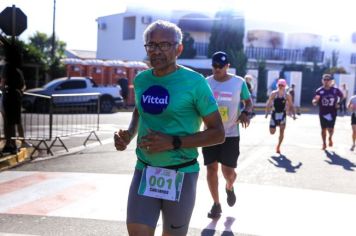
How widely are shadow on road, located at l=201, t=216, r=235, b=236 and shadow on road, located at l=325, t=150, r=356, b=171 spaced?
15.2 ft

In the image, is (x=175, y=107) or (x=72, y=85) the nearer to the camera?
(x=175, y=107)

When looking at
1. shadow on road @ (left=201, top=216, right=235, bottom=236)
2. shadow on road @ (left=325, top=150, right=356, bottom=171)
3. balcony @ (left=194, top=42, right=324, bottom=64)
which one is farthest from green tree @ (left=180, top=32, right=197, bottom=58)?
shadow on road @ (left=201, top=216, right=235, bottom=236)

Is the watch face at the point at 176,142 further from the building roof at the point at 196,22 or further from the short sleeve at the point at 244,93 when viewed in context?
the building roof at the point at 196,22

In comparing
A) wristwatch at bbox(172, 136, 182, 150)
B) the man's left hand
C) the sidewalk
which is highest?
wristwatch at bbox(172, 136, 182, 150)

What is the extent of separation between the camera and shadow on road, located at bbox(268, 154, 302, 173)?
359 inches

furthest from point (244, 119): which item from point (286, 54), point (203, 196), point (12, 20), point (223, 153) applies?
point (286, 54)

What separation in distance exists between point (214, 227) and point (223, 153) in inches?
33.4

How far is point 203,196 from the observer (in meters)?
6.73

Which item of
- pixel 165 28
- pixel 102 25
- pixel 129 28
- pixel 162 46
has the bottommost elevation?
pixel 162 46

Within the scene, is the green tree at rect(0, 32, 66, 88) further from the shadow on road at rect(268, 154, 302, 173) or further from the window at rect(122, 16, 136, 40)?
the window at rect(122, 16, 136, 40)

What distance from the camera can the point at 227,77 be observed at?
566cm

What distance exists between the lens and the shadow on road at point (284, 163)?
9.12 metres

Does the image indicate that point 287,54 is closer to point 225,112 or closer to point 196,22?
point 196,22

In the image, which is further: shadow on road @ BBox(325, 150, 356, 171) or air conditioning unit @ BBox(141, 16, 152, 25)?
air conditioning unit @ BBox(141, 16, 152, 25)
